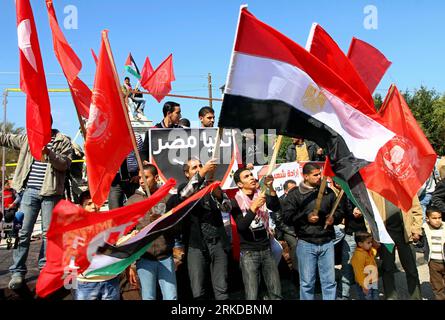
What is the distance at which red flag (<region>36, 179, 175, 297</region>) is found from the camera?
11.1 ft

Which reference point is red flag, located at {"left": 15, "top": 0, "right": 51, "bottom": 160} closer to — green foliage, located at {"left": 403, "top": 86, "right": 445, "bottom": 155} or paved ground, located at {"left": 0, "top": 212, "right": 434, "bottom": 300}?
paved ground, located at {"left": 0, "top": 212, "right": 434, "bottom": 300}

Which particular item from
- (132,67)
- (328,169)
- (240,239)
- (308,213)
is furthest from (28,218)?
(132,67)

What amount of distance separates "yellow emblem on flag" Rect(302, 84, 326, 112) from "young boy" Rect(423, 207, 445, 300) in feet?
7.47

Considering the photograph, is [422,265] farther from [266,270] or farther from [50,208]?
[50,208]

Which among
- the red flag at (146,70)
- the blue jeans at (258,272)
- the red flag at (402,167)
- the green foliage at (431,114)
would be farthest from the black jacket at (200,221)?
the green foliage at (431,114)

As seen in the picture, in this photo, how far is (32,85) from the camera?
14.1ft

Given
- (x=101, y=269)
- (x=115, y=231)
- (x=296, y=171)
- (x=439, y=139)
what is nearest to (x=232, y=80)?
(x=115, y=231)

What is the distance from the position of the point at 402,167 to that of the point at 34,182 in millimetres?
3913

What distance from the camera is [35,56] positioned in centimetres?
438

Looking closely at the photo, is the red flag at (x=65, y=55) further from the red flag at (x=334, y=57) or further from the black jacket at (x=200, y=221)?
the red flag at (x=334, y=57)

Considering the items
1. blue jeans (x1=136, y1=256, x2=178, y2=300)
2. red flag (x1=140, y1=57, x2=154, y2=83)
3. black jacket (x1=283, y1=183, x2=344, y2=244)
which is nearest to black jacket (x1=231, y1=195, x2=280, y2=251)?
black jacket (x1=283, y1=183, x2=344, y2=244)

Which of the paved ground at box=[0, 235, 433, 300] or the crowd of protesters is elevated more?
the crowd of protesters

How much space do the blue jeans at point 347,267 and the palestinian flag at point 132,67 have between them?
9495 mm

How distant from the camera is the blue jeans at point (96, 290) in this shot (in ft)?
13.1
